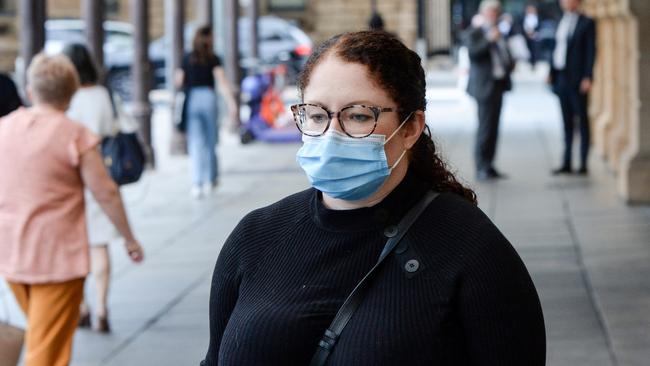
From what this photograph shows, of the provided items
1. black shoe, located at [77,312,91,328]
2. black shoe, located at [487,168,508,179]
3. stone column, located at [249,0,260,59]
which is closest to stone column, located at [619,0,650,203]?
black shoe, located at [487,168,508,179]

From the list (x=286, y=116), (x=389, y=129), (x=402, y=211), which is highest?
(x=389, y=129)

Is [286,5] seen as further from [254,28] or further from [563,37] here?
[563,37]

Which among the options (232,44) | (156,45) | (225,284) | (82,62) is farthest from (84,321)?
(156,45)

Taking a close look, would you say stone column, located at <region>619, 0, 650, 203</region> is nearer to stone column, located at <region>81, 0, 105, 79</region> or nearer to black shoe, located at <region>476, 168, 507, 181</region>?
black shoe, located at <region>476, 168, 507, 181</region>

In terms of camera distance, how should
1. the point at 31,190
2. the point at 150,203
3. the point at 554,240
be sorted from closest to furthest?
the point at 31,190, the point at 554,240, the point at 150,203

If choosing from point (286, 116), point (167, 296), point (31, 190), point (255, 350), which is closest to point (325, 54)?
point (255, 350)

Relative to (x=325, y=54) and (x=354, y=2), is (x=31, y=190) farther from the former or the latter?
(x=354, y=2)

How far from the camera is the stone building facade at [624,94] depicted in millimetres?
11984

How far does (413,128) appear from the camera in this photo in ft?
9.30

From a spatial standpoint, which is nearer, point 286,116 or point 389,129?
point 389,129

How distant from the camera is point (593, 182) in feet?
44.6

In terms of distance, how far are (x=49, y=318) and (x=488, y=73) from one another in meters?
8.68

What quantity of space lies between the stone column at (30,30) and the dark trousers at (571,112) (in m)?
6.34

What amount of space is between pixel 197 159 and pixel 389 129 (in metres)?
10.8
